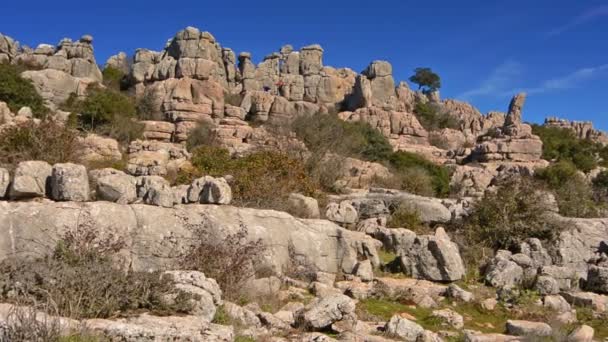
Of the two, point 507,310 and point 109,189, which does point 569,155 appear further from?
point 109,189

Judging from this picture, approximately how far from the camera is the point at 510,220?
13.5 meters

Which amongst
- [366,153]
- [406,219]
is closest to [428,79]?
[366,153]

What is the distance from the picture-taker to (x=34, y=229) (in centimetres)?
696

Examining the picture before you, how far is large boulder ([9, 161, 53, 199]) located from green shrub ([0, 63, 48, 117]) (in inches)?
1093

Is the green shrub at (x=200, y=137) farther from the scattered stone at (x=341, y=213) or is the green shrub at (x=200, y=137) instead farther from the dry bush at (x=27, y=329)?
the dry bush at (x=27, y=329)

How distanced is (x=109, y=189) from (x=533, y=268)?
8.29 metres

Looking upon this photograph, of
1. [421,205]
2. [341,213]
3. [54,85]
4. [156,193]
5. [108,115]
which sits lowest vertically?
[341,213]

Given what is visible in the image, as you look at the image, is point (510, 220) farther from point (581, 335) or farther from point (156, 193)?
point (156, 193)

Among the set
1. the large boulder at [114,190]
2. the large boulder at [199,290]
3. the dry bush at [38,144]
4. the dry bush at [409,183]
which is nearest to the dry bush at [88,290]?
the large boulder at [199,290]

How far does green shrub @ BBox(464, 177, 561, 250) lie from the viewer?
43.3ft

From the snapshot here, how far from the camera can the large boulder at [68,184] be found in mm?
7578

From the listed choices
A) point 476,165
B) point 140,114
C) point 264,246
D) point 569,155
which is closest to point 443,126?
point 569,155

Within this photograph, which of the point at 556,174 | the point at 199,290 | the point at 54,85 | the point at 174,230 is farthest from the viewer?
the point at 54,85

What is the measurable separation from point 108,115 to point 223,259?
1176 inches
